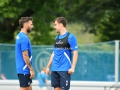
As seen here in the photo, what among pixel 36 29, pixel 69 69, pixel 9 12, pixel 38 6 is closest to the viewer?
pixel 69 69

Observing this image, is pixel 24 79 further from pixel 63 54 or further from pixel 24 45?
pixel 63 54

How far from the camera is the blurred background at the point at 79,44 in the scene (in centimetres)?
1683

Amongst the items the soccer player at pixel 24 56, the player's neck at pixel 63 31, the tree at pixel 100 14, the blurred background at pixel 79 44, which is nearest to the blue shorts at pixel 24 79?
the soccer player at pixel 24 56

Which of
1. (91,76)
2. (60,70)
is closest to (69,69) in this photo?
(60,70)

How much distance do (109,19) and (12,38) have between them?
7.79 metres

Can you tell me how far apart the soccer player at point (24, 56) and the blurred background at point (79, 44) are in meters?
4.03

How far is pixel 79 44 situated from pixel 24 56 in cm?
1201

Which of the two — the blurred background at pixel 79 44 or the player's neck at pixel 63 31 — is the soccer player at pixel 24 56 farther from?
the blurred background at pixel 79 44

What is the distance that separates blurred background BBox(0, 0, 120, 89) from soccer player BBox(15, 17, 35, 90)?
4.03m

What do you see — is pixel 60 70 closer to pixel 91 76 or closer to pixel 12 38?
pixel 91 76

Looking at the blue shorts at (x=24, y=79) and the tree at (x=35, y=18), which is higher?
the tree at (x=35, y=18)

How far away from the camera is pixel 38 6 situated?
2472 centimetres

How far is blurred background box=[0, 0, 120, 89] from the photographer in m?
16.8

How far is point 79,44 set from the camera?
2128cm
